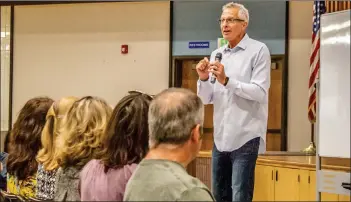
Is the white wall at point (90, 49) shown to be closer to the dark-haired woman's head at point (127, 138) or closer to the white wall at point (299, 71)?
the white wall at point (299, 71)

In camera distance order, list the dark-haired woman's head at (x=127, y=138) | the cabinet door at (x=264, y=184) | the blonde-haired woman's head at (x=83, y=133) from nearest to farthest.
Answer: the dark-haired woman's head at (x=127, y=138) → the blonde-haired woman's head at (x=83, y=133) → the cabinet door at (x=264, y=184)

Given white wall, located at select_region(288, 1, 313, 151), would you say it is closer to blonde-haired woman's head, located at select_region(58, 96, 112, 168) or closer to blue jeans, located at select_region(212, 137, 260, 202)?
blue jeans, located at select_region(212, 137, 260, 202)

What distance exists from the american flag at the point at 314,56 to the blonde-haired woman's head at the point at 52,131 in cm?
435

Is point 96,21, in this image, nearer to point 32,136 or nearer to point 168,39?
point 168,39

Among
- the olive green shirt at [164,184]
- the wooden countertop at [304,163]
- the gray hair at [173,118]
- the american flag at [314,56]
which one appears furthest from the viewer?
the american flag at [314,56]

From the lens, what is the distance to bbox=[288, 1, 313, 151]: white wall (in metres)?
7.41

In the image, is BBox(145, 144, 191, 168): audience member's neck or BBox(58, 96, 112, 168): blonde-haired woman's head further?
BBox(58, 96, 112, 168): blonde-haired woman's head

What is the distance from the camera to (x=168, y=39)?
7953mm

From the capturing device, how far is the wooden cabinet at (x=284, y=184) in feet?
16.4

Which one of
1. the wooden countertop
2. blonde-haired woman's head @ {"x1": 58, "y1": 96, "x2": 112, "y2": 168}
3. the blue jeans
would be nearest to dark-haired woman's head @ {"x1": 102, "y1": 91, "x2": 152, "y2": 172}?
blonde-haired woman's head @ {"x1": 58, "y1": 96, "x2": 112, "y2": 168}

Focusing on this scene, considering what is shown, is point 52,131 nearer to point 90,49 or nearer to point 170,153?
point 170,153

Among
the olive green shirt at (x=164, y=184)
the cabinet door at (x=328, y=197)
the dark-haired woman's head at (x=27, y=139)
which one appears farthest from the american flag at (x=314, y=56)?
the olive green shirt at (x=164, y=184)

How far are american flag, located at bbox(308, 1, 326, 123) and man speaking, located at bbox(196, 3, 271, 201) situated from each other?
3.57 meters

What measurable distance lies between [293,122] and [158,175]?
Result: 5.85 metres
